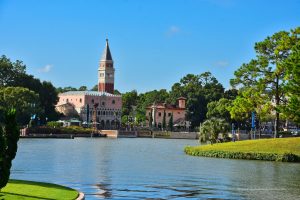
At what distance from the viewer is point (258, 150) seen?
201 feet

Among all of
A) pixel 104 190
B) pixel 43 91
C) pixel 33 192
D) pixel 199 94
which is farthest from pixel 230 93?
pixel 33 192

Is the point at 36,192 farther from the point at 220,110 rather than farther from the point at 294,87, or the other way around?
the point at 220,110

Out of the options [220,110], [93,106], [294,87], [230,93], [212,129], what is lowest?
[212,129]

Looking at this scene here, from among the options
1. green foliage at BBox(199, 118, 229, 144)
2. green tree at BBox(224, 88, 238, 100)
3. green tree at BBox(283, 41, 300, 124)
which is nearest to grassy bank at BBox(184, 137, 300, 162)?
green tree at BBox(283, 41, 300, 124)

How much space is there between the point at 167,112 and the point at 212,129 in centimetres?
10665

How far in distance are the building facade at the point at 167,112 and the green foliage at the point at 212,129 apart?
100908 mm

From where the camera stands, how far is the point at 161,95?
19775 centimetres

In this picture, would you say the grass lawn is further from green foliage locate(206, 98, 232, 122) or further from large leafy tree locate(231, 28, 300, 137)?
green foliage locate(206, 98, 232, 122)

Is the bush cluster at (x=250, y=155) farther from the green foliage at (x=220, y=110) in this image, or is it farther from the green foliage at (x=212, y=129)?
the green foliage at (x=220, y=110)

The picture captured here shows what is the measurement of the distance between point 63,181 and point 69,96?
155 metres

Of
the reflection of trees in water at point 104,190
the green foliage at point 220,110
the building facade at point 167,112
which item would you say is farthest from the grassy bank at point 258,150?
the building facade at point 167,112

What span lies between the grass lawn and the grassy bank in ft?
114

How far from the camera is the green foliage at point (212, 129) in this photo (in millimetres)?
74188

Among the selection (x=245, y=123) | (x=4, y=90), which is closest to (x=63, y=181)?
(x=4, y=90)
